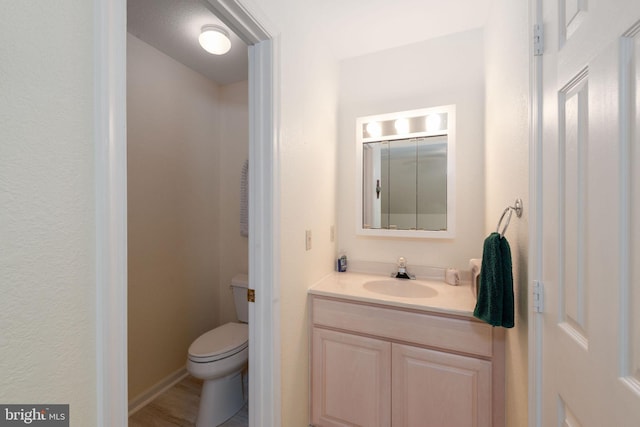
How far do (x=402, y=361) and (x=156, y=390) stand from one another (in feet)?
5.94

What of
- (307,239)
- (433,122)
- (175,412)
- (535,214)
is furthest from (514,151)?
(175,412)

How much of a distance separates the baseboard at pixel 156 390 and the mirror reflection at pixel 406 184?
1901 millimetres

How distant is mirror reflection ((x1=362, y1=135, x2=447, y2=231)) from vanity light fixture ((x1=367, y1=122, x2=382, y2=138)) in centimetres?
6

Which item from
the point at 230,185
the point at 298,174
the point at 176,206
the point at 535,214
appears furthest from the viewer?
the point at 230,185

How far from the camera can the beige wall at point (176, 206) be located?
1.84 m

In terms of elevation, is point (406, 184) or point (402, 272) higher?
point (406, 184)

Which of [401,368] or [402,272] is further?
[402,272]

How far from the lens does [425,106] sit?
1.82m

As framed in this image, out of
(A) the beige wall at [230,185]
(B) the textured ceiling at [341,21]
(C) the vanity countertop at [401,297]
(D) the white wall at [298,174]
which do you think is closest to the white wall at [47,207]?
(D) the white wall at [298,174]

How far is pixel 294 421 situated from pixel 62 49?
1710 millimetres

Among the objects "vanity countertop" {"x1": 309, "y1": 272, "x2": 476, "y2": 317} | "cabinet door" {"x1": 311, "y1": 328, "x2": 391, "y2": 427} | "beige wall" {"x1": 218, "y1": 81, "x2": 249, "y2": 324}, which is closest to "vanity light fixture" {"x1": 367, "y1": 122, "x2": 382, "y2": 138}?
"vanity countertop" {"x1": 309, "y1": 272, "x2": 476, "y2": 317}

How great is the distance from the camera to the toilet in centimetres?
162

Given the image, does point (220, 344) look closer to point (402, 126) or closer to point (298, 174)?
point (298, 174)

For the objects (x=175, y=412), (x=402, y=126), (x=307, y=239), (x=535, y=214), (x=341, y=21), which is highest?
(x=341, y=21)
